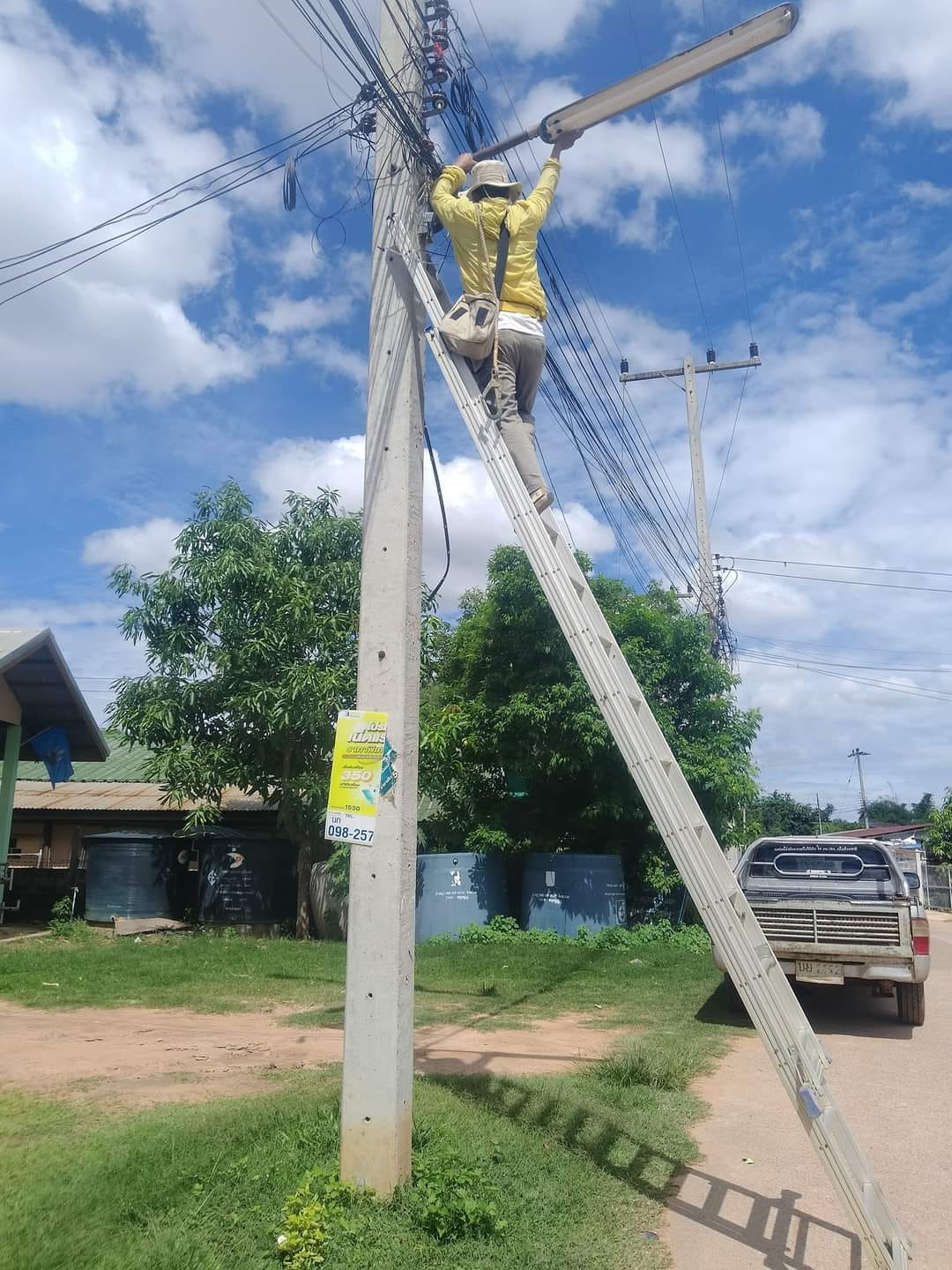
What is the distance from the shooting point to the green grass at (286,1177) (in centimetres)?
393

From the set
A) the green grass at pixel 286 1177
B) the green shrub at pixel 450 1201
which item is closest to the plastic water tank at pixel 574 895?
the green grass at pixel 286 1177

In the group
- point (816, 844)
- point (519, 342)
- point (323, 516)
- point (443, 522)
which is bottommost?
point (816, 844)

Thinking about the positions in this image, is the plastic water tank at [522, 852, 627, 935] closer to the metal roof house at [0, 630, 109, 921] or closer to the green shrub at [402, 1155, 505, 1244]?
the metal roof house at [0, 630, 109, 921]

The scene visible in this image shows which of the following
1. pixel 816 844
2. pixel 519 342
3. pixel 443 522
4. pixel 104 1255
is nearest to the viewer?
pixel 104 1255

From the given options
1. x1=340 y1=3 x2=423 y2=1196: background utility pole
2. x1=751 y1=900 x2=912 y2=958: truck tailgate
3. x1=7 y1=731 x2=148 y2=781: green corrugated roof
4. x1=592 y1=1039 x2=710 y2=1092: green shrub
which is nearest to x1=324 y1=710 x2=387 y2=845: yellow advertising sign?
x1=340 y1=3 x2=423 y2=1196: background utility pole

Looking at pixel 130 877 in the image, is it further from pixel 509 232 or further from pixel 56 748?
pixel 509 232

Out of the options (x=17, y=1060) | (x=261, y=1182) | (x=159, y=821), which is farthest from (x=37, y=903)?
(x=261, y=1182)

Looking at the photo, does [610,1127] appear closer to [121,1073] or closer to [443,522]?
[121,1073]

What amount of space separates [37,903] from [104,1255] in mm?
17142

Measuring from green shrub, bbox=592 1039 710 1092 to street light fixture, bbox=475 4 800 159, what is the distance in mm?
6515

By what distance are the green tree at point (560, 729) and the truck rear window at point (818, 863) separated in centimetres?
438

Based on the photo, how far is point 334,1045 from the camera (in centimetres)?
807

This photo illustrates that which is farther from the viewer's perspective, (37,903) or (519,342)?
(37,903)

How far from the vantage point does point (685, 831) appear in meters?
4.39
